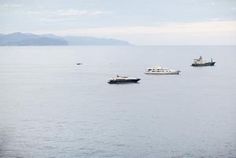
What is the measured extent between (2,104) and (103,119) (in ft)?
88.5

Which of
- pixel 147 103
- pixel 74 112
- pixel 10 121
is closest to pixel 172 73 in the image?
pixel 147 103

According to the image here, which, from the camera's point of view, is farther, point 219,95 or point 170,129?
point 219,95

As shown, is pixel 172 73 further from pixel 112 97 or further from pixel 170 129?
pixel 170 129

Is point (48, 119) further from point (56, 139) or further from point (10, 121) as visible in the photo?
point (56, 139)

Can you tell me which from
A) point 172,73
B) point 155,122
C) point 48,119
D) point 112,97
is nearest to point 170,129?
point 155,122

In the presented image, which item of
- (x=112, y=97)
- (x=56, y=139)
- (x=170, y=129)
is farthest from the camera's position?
(x=112, y=97)

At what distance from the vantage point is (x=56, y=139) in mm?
59656

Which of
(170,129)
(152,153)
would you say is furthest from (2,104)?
(152,153)

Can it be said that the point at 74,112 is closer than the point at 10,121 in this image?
No

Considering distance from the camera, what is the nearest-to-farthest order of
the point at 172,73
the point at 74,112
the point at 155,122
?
the point at 155,122, the point at 74,112, the point at 172,73

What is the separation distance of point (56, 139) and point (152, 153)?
43.3ft

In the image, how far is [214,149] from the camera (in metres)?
53.9

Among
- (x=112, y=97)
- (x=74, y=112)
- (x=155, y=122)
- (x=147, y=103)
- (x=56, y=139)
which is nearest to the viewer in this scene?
(x=56, y=139)

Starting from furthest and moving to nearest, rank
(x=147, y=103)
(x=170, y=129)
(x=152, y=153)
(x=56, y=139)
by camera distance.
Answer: (x=147, y=103) < (x=170, y=129) < (x=56, y=139) < (x=152, y=153)
